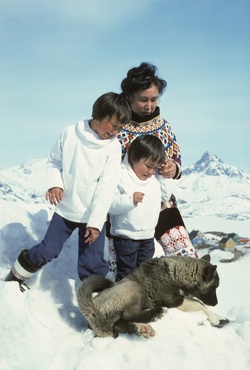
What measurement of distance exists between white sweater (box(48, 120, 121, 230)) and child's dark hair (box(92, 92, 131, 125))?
0.26 m

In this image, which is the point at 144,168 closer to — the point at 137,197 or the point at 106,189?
the point at 137,197

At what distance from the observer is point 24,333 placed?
11.0 feet

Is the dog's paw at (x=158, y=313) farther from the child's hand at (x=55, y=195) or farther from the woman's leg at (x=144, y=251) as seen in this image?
the child's hand at (x=55, y=195)

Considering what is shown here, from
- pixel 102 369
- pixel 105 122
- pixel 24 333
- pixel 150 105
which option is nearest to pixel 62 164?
pixel 105 122

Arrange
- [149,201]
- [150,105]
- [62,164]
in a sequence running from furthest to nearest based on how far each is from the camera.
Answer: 1. [150,105]
2. [149,201]
3. [62,164]

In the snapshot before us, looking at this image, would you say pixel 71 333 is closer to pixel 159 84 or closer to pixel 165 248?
pixel 165 248

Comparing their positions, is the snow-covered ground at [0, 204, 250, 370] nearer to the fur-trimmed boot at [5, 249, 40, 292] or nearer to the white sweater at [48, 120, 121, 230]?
the fur-trimmed boot at [5, 249, 40, 292]

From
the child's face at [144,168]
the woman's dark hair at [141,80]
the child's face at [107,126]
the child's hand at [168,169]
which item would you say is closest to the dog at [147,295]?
the child's face at [144,168]

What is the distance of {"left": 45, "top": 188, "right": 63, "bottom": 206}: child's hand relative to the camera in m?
4.21

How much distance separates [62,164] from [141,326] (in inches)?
72.3

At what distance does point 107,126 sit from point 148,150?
0.62m

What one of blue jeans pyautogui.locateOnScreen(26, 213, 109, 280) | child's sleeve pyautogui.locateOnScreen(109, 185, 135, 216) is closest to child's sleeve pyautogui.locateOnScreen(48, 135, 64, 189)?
blue jeans pyautogui.locateOnScreen(26, 213, 109, 280)

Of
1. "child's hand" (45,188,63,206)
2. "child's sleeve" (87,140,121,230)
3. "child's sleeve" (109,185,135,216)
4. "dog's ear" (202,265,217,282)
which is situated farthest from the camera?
"child's sleeve" (109,185,135,216)

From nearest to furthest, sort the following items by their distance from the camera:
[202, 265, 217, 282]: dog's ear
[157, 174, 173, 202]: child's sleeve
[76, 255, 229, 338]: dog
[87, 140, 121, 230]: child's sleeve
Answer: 1. [76, 255, 229, 338]: dog
2. [202, 265, 217, 282]: dog's ear
3. [87, 140, 121, 230]: child's sleeve
4. [157, 174, 173, 202]: child's sleeve
